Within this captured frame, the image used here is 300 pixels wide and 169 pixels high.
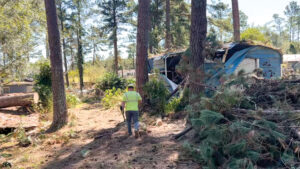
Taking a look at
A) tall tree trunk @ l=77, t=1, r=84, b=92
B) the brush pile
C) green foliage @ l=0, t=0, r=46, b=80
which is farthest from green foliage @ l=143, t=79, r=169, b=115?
tall tree trunk @ l=77, t=1, r=84, b=92

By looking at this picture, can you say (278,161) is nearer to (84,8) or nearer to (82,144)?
(82,144)

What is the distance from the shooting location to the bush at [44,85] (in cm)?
1030

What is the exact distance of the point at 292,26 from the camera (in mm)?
57969

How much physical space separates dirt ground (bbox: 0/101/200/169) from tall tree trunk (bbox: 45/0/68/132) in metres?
0.63

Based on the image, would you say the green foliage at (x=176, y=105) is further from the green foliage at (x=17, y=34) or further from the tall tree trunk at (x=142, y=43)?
the green foliage at (x=17, y=34)

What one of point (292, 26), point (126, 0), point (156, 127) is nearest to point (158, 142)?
point (156, 127)

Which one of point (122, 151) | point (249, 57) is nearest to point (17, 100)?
point (122, 151)

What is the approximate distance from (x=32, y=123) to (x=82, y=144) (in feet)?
11.3

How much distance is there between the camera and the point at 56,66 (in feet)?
26.2

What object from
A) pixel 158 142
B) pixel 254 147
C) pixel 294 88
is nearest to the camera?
pixel 254 147

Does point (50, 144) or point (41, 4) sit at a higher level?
point (41, 4)

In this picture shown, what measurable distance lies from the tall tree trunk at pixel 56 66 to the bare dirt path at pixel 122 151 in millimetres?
1238

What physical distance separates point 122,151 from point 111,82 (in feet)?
40.6

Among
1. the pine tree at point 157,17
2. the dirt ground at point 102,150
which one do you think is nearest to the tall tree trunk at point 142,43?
the dirt ground at point 102,150
